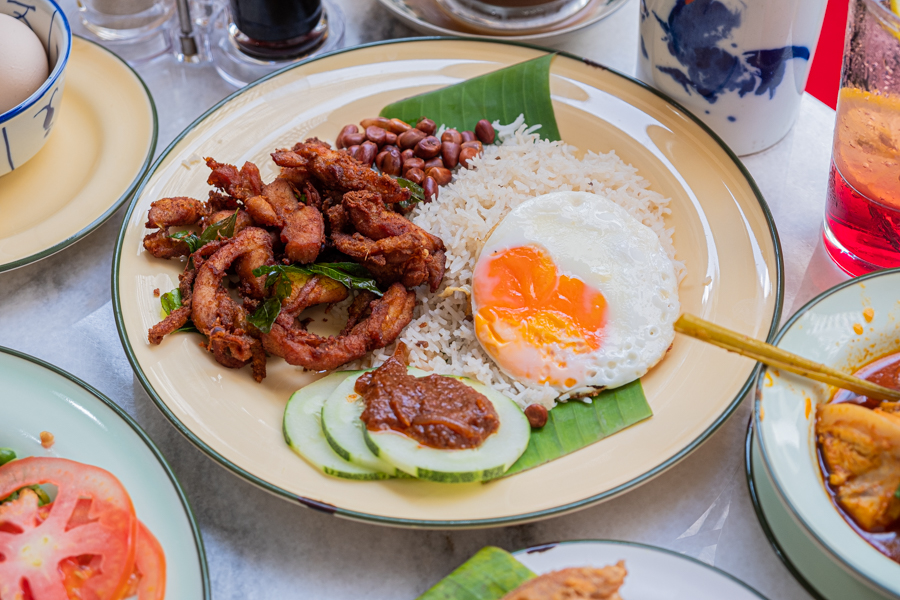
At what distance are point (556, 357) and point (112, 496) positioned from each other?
54.0 inches

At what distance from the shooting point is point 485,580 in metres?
1.87

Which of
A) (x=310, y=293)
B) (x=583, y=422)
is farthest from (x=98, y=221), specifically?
(x=583, y=422)

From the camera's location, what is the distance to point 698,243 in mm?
2770

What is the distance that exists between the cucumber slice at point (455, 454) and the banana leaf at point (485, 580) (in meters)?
0.24

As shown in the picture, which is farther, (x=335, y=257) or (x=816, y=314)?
(x=335, y=257)

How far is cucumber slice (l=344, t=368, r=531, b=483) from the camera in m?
2.07

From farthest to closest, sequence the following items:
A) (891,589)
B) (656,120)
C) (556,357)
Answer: (656,120) < (556,357) < (891,589)

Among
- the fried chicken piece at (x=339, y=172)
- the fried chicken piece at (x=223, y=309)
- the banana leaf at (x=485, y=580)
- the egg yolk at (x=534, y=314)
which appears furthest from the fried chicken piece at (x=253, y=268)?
the banana leaf at (x=485, y=580)

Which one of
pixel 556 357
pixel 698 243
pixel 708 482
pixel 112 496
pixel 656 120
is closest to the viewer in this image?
pixel 112 496

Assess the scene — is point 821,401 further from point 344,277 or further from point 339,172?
point 339,172

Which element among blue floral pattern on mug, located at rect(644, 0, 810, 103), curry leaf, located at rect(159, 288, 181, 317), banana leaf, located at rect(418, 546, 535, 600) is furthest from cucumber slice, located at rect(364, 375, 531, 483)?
blue floral pattern on mug, located at rect(644, 0, 810, 103)

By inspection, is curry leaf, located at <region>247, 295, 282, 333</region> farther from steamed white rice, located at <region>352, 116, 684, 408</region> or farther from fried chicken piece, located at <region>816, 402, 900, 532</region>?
fried chicken piece, located at <region>816, 402, 900, 532</region>

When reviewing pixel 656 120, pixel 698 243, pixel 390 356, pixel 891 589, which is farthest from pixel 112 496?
pixel 656 120

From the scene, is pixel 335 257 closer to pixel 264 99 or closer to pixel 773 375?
pixel 264 99
